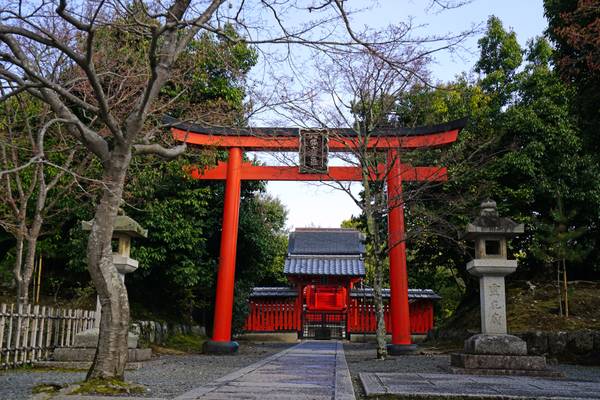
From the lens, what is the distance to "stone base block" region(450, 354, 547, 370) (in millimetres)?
7770

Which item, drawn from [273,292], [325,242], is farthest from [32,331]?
[325,242]

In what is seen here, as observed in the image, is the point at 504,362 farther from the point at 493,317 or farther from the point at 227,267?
the point at 227,267

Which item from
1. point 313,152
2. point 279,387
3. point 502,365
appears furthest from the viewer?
point 313,152

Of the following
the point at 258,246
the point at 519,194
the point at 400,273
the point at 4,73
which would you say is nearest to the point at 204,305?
the point at 258,246

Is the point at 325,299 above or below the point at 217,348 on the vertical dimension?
above

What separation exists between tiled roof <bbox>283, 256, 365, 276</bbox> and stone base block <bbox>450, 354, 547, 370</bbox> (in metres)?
14.2

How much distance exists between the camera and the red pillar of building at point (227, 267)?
12.6 m

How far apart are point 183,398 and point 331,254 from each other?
2144 centimetres

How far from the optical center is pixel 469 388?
557cm

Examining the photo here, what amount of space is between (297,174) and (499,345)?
23.1 feet

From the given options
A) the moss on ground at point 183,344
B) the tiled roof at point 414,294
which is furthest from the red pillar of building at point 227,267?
the tiled roof at point 414,294

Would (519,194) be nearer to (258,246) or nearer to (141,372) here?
(258,246)

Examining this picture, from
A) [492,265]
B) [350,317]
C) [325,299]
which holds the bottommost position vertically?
[350,317]

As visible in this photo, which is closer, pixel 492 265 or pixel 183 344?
pixel 492 265
